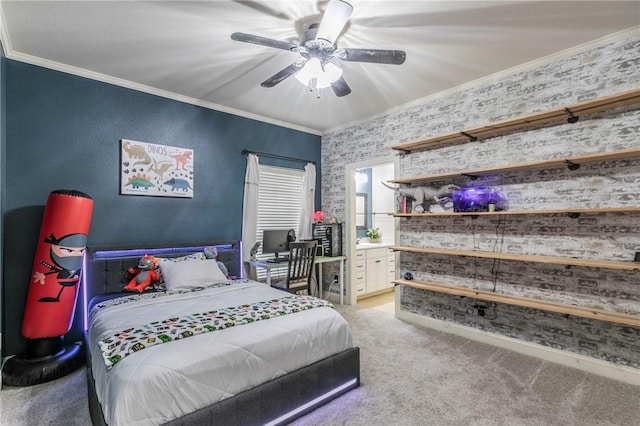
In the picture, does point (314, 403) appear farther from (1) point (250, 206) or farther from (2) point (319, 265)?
(2) point (319, 265)

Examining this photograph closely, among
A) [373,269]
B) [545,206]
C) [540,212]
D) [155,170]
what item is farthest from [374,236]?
[155,170]

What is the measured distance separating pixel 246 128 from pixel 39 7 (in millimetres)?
2493

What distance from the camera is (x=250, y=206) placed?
4.48m

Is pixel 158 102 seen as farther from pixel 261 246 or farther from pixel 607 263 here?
pixel 607 263

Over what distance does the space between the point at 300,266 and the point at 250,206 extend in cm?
112

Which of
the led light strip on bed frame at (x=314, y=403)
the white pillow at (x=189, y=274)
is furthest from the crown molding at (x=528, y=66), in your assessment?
the led light strip on bed frame at (x=314, y=403)

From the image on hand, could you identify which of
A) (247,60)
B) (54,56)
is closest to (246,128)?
(247,60)

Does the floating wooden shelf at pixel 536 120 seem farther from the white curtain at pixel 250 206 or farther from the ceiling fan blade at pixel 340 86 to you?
the white curtain at pixel 250 206

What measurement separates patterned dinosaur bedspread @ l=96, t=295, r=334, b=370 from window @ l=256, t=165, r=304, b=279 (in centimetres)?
214

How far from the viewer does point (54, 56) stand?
9.70ft

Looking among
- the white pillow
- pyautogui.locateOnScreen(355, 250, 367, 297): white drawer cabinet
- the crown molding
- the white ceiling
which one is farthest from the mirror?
the white pillow

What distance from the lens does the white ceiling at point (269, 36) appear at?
2287 mm

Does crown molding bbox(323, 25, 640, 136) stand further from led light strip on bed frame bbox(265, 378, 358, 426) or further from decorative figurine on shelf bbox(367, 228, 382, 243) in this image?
led light strip on bed frame bbox(265, 378, 358, 426)

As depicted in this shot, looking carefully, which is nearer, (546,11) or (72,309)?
(546,11)
